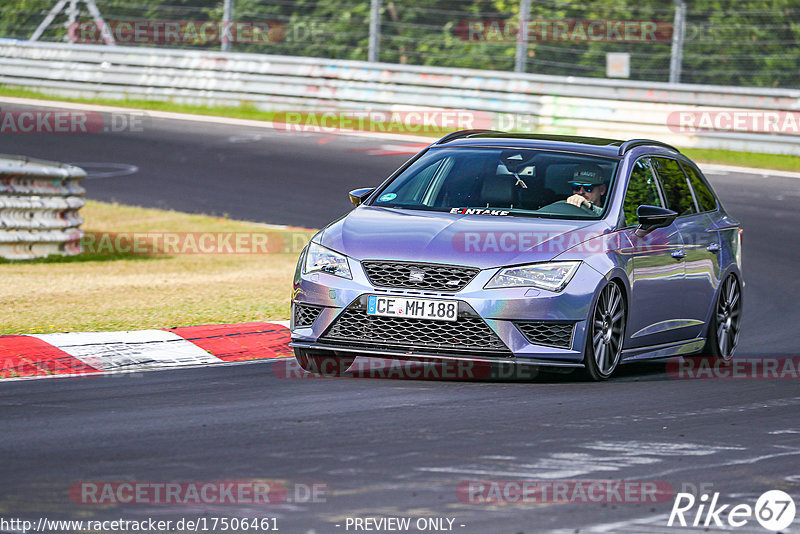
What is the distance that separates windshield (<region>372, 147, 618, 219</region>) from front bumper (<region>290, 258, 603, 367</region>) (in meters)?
0.86

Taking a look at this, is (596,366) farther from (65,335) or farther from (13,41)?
(13,41)

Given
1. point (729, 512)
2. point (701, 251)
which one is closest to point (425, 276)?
point (701, 251)

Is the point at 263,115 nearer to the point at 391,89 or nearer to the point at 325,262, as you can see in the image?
the point at 391,89

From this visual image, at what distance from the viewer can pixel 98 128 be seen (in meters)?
27.3

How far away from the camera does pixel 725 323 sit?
1123cm

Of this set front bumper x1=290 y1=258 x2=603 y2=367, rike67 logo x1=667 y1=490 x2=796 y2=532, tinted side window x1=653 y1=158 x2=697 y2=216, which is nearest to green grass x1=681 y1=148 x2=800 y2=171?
tinted side window x1=653 y1=158 x2=697 y2=216

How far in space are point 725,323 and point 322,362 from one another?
3396mm

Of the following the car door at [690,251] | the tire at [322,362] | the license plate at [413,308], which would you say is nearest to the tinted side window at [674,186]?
the car door at [690,251]

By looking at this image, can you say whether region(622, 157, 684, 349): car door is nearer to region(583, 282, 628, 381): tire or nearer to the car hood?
region(583, 282, 628, 381): tire

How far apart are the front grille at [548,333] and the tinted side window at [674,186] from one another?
2175 millimetres

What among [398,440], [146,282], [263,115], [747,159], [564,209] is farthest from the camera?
[263,115]

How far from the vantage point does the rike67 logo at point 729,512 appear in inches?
223

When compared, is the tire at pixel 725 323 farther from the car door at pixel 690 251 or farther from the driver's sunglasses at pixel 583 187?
the driver's sunglasses at pixel 583 187

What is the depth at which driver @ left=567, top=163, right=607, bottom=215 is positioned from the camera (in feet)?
31.7
